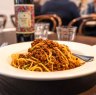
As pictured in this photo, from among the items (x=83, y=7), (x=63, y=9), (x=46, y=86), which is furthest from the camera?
(x=83, y=7)

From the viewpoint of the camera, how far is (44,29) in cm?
102

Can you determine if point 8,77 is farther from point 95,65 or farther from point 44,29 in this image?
point 44,29

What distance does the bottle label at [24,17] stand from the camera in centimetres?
81

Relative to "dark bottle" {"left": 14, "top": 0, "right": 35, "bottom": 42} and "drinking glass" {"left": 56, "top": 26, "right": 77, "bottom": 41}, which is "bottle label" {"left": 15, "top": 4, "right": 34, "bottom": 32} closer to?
"dark bottle" {"left": 14, "top": 0, "right": 35, "bottom": 42}

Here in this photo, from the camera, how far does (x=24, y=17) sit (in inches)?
32.1

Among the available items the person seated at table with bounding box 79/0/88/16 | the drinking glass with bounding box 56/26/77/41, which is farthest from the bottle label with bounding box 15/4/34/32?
the person seated at table with bounding box 79/0/88/16

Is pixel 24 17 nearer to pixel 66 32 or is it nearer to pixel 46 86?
pixel 66 32

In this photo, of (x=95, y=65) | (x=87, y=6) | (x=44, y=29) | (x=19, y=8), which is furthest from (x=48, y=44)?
(x=87, y=6)

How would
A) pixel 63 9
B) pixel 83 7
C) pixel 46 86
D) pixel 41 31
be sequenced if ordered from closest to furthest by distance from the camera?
pixel 46 86 → pixel 41 31 → pixel 63 9 → pixel 83 7

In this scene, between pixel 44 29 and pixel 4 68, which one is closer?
pixel 4 68

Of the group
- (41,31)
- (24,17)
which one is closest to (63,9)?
(41,31)

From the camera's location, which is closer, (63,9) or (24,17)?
(24,17)

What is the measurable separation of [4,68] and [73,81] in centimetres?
15

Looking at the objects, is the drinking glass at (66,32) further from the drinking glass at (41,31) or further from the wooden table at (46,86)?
the wooden table at (46,86)
